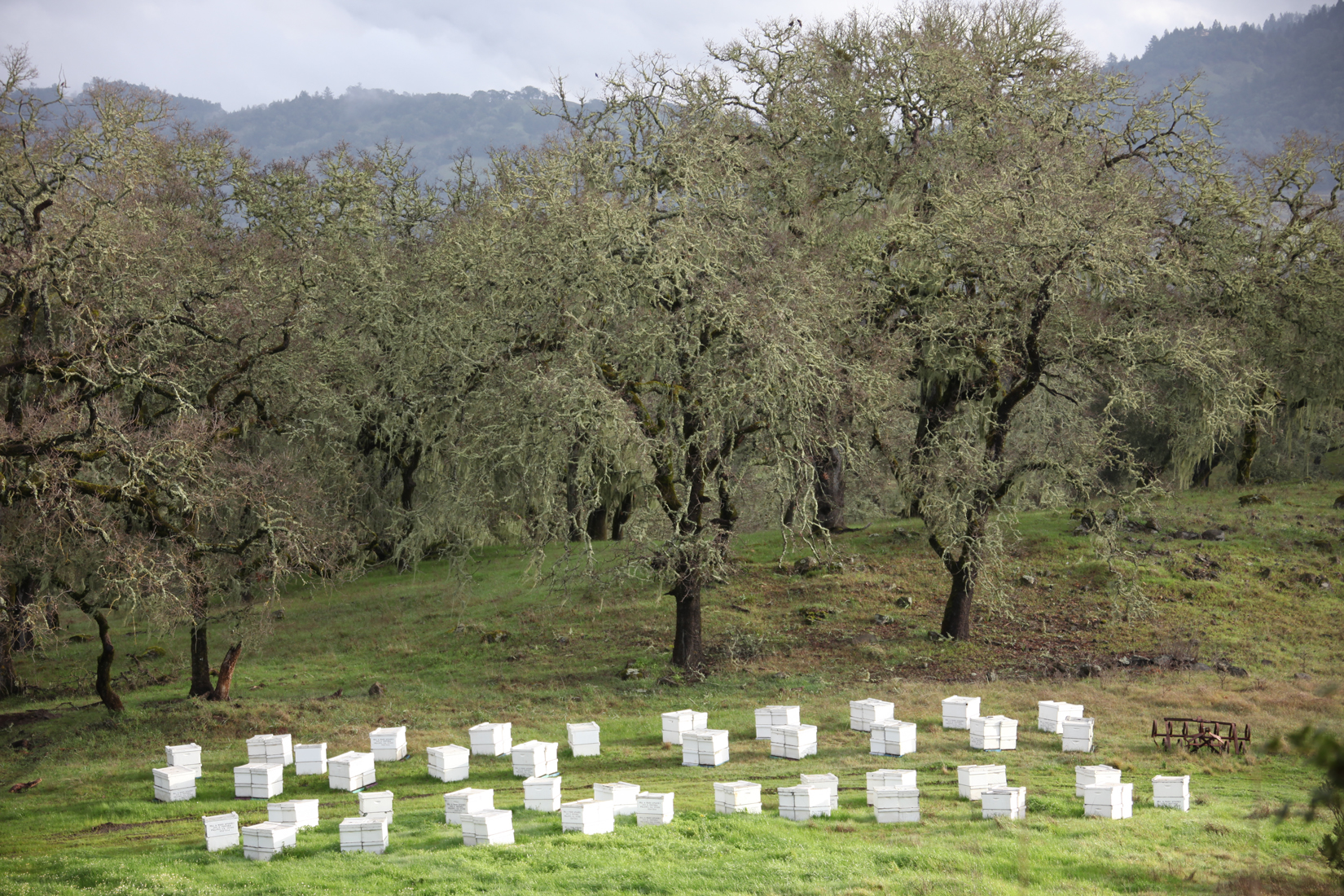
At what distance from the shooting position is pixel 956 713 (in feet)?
51.8

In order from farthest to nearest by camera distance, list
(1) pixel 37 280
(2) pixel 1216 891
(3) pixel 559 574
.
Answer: (3) pixel 559 574 → (1) pixel 37 280 → (2) pixel 1216 891

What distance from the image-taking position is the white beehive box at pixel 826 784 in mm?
11742

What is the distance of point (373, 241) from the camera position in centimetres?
3128

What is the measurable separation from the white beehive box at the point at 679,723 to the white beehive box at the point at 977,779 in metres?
4.61

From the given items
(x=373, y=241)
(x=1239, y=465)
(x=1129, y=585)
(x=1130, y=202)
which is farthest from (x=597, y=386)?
(x=1239, y=465)

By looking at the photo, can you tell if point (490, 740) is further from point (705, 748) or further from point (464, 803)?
point (464, 803)

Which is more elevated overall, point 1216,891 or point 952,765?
point 1216,891

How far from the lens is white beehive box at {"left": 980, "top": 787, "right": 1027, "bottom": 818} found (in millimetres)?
11094

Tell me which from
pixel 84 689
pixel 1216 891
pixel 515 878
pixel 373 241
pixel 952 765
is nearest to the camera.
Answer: pixel 1216 891

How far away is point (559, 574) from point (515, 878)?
1829cm

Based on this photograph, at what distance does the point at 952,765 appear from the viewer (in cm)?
1384

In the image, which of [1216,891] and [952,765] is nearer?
[1216,891]

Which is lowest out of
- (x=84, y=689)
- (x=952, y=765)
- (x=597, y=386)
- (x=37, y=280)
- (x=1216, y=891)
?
(x=84, y=689)

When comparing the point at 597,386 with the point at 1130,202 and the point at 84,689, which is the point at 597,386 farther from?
the point at 84,689
